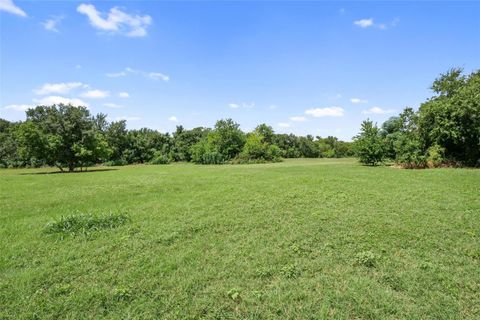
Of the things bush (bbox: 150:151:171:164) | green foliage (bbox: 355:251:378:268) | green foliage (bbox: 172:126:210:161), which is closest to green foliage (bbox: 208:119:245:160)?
green foliage (bbox: 172:126:210:161)

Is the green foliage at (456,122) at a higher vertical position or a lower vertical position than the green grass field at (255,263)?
higher

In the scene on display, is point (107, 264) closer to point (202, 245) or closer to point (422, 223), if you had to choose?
point (202, 245)

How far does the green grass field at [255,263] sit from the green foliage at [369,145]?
56.7 ft

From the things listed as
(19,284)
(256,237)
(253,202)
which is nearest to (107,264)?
(19,284)

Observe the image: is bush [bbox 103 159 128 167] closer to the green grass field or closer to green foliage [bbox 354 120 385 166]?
green foliage [bbox 354 120 385 166]

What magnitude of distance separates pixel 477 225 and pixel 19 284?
1003 centimetres

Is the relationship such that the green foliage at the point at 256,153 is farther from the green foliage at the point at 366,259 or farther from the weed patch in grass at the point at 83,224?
the green foliage at the point at 366,259

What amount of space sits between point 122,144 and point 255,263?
5995cm

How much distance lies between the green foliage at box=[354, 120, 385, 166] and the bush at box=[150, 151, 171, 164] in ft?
132

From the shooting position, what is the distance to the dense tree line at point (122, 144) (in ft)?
104

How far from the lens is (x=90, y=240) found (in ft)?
21.7

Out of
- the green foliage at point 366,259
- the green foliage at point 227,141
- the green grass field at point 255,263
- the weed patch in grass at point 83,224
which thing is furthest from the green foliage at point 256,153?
the green foliage at point 366,259

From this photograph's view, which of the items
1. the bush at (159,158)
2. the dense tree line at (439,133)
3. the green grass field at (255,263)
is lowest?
the green grass field at (255,263)

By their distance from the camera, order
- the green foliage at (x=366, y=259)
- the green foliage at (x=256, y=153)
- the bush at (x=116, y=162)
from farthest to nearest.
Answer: the bush at (x=116, y=162) < the green foliage at (x=256, y=153) < the green foliage at (x=366, y=259)
